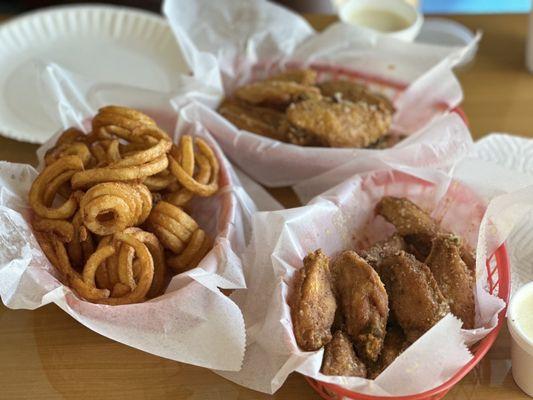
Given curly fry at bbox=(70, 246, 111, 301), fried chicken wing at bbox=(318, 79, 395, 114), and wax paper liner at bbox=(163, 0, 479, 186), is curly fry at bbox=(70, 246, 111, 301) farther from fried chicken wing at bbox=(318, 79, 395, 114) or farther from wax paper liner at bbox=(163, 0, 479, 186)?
fried chicken wing at bbox=(318, 79, 395, 114)

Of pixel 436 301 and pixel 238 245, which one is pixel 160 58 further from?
pixel 436 301

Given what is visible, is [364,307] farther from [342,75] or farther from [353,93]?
[342,75]

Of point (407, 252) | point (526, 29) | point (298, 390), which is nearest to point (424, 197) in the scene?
point (407, 252)

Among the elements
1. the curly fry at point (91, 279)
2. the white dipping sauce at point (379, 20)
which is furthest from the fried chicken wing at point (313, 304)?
the white dipping sauce at point (379, 20)

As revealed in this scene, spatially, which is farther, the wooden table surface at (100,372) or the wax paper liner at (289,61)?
the wax paper liner at (289,61)

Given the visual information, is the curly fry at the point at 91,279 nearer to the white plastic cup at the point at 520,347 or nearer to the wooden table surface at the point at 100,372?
the wooden table surface at the point at 100,372

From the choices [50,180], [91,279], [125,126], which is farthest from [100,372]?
[125,126]
